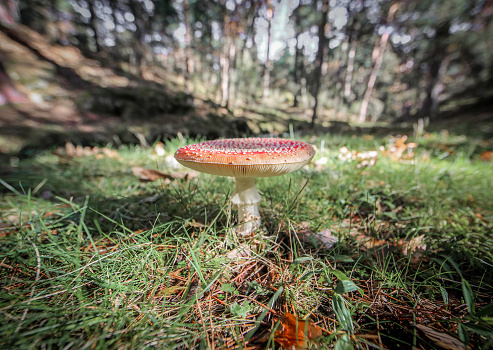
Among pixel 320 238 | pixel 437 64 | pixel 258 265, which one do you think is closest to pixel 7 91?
pixel 258 265

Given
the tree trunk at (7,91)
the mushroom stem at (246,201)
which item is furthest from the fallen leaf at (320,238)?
the tree trunk at (7,91)

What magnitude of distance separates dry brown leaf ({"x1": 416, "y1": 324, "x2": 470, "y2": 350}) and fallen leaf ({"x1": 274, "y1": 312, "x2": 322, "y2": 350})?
452 mm

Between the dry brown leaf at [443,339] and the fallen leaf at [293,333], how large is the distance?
45cm

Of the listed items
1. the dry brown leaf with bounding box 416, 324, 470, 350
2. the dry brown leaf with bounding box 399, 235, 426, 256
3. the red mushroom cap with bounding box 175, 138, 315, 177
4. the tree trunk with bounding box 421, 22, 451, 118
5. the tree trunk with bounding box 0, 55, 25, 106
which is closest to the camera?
the dry brown leaf with bounding box 416, 324, 470, 350

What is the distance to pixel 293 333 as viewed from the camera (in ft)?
2.87

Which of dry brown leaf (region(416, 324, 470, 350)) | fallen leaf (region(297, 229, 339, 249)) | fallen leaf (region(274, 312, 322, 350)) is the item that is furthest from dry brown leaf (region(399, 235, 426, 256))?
fallen leaf (region(274, 312, 322, 350))

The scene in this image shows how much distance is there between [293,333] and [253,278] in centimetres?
43

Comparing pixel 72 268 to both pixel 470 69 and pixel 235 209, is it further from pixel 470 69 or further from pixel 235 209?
pixel 470 69

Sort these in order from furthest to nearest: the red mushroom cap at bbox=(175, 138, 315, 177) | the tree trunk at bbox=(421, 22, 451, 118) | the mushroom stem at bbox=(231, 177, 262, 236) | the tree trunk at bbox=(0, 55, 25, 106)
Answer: the tree trunk at bbox=(421, 22, 451, 118), the tree trunk at bbox=(0, 55, 25, 106), the mushroom stem at bbox=(231, 177, 262, 236), the red mushroom cap at bbox=(175, 138, 315, 177)

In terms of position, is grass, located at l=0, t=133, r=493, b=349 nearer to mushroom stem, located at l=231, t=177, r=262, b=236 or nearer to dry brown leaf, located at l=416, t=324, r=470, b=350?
dry brown leaf, located at l=416, t=324, r=470, b=350

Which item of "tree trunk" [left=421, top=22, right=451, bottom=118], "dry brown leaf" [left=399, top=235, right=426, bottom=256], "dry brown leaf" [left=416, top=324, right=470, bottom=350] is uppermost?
"tree trunk" [left=421, top=22, right=451, bottom=118]

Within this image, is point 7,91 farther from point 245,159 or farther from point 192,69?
point 192,69

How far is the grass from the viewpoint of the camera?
84cm

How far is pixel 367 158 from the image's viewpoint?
8.44 ft
